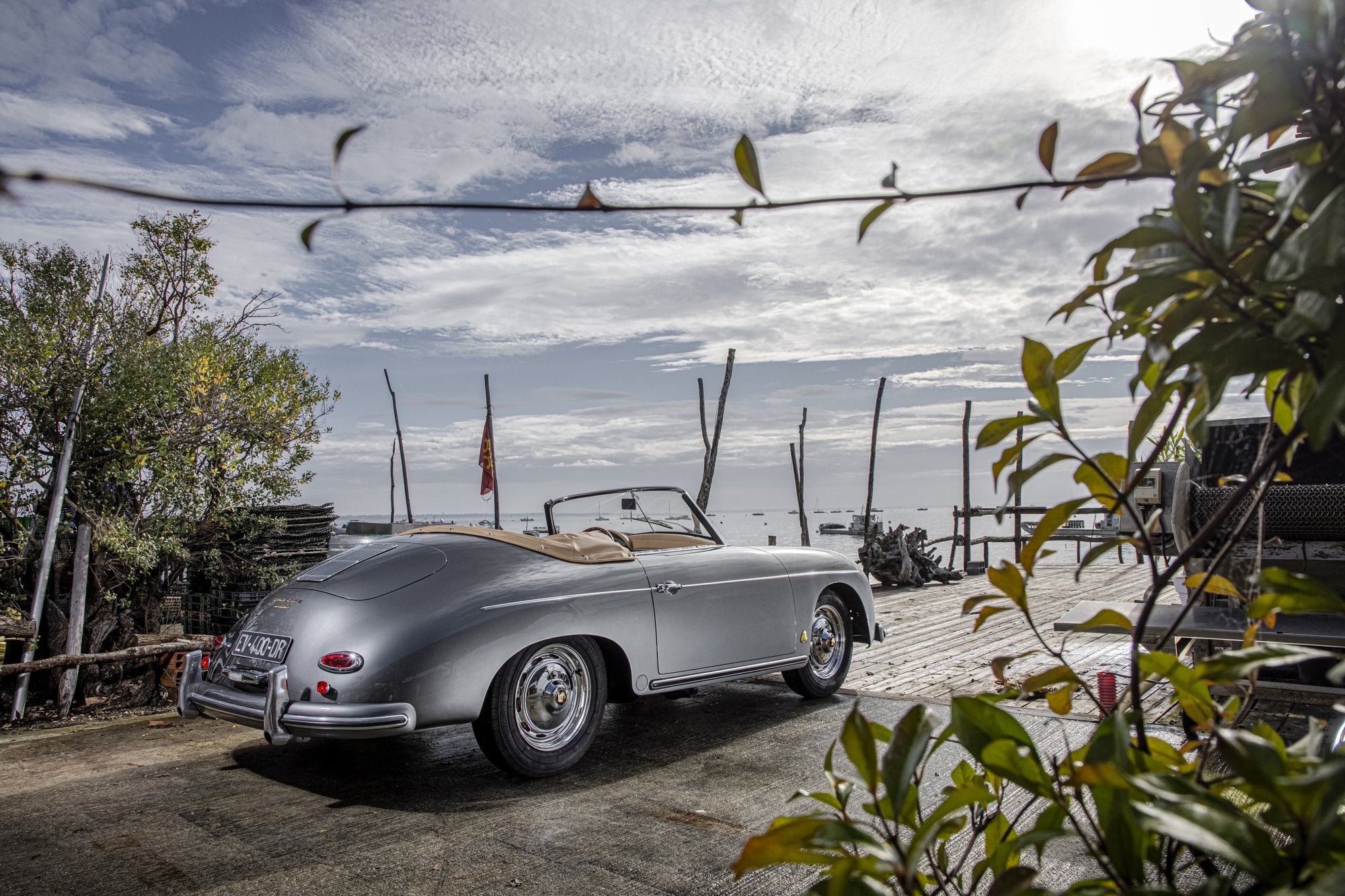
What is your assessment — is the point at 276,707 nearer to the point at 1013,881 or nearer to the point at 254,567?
the point at 1013,881

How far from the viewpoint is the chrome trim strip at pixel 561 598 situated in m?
4.51

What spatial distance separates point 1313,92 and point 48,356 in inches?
362

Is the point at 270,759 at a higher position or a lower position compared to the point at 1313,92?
lower

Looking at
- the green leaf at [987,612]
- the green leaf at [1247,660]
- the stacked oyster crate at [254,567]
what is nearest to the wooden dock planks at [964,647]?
the green leaf at [987,612]

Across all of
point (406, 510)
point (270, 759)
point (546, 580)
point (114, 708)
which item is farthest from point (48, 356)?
point (406, 510)

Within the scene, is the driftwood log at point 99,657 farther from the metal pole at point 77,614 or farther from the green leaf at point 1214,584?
the green leaf at point 1214,584

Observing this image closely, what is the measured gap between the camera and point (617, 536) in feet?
20.2

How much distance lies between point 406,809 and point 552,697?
2.90 ft

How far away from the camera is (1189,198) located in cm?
86

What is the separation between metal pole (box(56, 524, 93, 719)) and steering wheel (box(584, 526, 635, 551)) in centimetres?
446

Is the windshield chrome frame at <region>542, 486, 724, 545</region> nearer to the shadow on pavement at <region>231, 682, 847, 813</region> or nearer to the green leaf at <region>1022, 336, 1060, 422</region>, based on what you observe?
the shadow on pavement at <region>231, 682, 847, 813</region>

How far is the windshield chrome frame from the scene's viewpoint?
652cm

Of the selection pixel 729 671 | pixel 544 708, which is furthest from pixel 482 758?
pixel 729 671

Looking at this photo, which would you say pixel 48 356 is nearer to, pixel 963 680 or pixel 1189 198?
pixel 963 680
